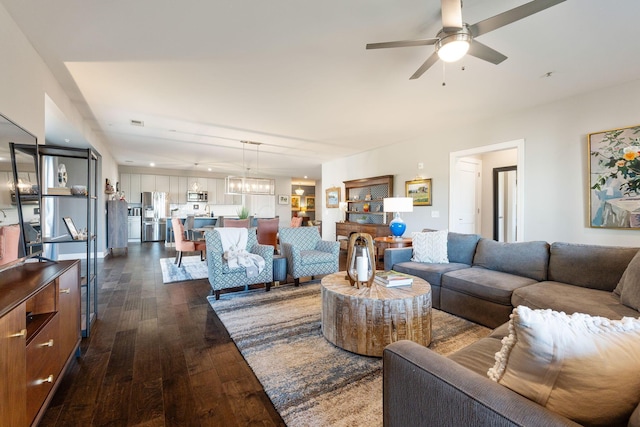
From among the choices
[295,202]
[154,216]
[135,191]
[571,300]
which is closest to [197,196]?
[154,216]

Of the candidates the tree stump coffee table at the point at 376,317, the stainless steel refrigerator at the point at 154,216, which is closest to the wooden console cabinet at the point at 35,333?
the tree stump coffee table at the point at 376,317

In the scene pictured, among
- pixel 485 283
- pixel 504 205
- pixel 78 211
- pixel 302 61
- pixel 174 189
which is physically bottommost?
pixel 485 283

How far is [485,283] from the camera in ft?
8.75

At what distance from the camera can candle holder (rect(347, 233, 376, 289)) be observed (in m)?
2.31

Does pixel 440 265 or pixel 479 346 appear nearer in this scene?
pixel 479 346

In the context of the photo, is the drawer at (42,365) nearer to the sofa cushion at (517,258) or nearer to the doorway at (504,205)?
the sofa cushion at (517,258)

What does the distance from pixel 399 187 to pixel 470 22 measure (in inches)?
155

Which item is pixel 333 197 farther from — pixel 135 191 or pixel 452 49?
pixel 135 191

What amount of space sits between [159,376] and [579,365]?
224 centimetres

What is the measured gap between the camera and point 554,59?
8.79 feet

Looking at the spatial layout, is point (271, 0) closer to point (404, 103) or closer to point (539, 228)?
point (404, 103)

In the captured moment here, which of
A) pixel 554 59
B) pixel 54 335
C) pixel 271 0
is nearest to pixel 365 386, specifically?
pixel 54 335

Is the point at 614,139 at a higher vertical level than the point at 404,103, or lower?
lower

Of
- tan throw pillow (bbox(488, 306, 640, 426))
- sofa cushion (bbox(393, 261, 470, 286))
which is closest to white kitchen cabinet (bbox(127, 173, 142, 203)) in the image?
sofa cushion (bbox(393, 261, 470, 286))
